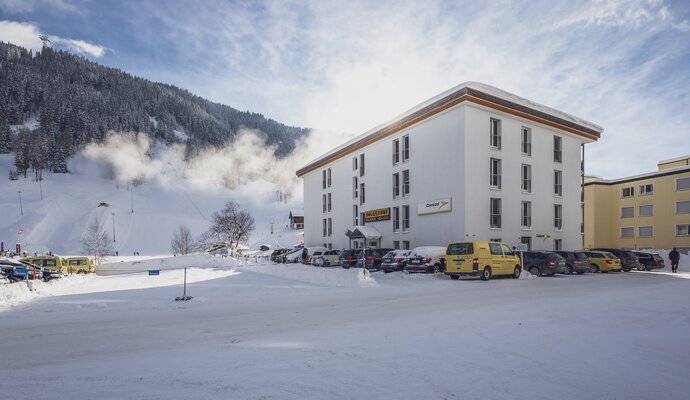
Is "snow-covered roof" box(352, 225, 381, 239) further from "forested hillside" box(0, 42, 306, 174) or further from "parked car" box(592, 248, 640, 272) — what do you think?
"forested hillside" box(0, 42, 306, 174)

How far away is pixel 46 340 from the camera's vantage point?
7.50m

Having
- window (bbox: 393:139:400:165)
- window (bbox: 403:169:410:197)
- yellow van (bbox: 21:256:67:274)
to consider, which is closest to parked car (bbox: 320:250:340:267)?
window (bbox: 403:169:410:197)

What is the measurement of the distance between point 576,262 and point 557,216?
34.8 feet

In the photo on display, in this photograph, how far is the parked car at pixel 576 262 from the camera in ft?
83.6

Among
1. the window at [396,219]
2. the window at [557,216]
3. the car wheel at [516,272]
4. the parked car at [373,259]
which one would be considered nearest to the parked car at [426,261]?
the car wheel at [516,272]

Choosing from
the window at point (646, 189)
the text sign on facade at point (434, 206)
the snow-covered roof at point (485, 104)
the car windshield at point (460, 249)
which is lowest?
the car windshield at point (460, 249)

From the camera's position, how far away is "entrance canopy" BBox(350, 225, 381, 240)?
3788 cm

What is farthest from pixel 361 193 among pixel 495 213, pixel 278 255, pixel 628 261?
pixel 628 261

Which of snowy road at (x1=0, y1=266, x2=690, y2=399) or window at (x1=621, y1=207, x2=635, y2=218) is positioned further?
window at (x1=621, y1=207, x2=635, y2=218)

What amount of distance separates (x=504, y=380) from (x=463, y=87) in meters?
27.0

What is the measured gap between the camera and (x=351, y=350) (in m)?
6.44

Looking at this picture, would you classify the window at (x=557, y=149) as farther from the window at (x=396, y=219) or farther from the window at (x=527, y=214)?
the window at (x=396, y=219)

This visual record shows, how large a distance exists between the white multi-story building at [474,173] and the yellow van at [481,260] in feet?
24.3

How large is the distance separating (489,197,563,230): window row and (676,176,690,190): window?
2195 centimetres
